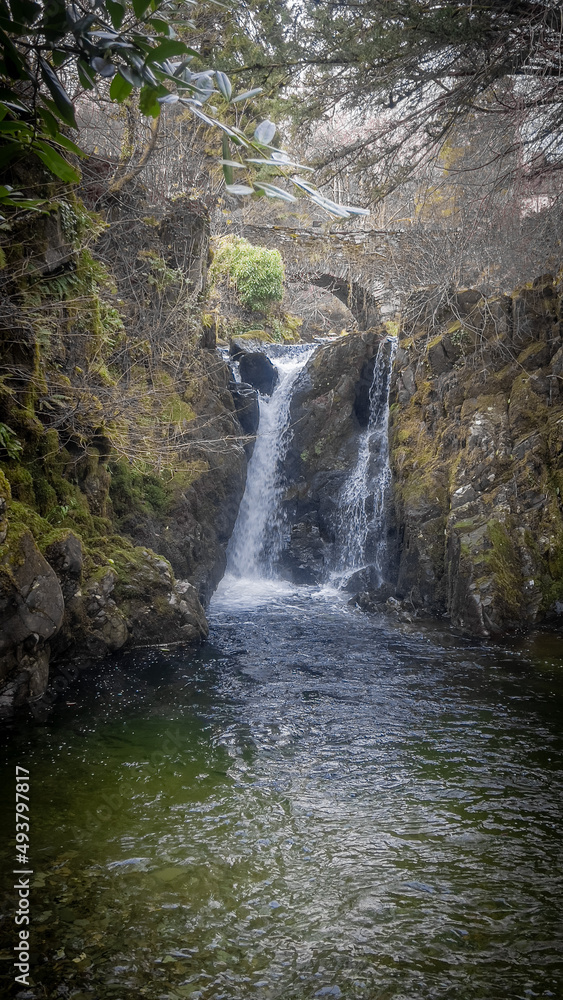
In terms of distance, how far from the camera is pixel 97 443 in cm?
864

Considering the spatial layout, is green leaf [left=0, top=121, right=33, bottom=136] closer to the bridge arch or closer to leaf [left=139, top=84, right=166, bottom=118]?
leaf [left=139, top=84, right=166, bottom=118]

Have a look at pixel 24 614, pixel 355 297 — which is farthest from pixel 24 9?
pixel 355 297

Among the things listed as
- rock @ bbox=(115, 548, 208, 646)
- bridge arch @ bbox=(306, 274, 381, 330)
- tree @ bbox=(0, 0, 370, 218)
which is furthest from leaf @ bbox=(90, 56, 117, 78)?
Result: bridge arch @ bbox=(306, 274, 381, 330)

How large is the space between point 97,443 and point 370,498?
21.5 ft

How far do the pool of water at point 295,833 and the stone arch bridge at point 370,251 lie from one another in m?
6.74

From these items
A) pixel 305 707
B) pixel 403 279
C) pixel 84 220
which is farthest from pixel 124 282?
pixel 305 707

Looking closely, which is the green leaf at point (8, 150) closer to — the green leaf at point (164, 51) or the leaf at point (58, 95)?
the leaf at point (58, 95)

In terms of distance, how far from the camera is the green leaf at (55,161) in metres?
1.22

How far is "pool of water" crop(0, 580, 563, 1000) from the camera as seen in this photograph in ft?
A: 10.1

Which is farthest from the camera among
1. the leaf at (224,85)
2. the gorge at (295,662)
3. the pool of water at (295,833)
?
the gorge at (295,662)

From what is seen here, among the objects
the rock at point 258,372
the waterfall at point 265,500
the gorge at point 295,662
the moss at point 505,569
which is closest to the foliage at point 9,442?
the gorge at point 295,662

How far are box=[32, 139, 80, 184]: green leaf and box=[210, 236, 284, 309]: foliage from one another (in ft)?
55.7

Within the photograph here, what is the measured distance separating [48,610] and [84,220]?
4.73 m

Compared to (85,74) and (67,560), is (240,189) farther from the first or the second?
(67,560)
